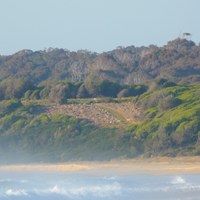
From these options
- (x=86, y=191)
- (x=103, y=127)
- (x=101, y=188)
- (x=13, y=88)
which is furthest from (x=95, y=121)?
(x=86, y=191)

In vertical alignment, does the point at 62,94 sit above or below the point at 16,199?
above

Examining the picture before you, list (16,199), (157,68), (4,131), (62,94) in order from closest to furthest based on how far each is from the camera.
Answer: (16,199) < (4,131) < (62,94) < (157,68)

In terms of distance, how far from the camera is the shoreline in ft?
129

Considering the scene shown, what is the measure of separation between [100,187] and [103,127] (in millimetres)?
13326

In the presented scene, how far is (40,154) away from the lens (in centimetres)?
4519

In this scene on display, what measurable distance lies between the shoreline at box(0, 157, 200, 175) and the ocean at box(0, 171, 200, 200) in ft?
3.39

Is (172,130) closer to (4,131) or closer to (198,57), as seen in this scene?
(4,131)

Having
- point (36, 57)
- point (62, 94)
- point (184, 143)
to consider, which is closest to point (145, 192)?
point (184, 143)

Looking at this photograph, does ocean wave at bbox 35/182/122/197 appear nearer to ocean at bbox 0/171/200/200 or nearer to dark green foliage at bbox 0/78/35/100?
ocean at bbox 0/171/200/200

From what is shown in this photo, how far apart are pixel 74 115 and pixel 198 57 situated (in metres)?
33.8

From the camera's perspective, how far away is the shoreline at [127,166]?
3944 centimetres

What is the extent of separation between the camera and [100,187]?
111 feet

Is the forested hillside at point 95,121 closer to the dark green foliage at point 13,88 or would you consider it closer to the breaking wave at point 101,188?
the dark green foliage at point 13,88

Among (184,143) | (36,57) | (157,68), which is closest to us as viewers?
(184,143)
